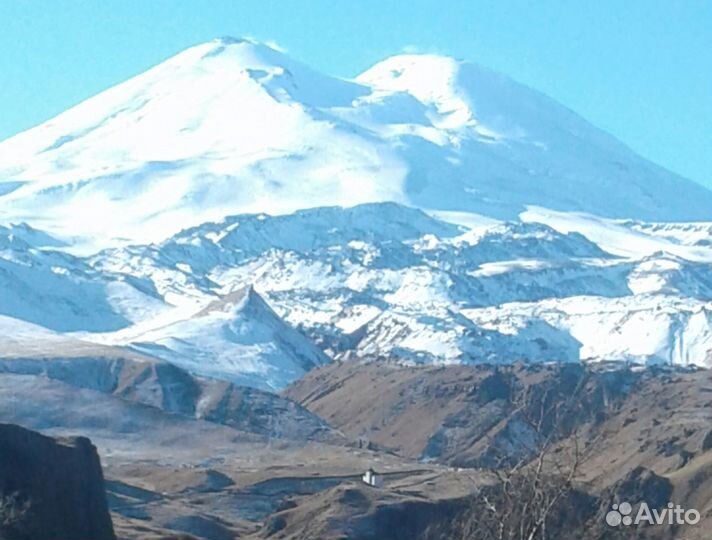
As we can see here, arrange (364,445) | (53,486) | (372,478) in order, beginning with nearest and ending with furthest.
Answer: (53,486), (372,478), (364,445)

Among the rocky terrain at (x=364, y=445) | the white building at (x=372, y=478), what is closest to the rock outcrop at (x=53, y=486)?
the rocky terrain at (x=364, y=445)

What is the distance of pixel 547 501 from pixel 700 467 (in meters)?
64.3

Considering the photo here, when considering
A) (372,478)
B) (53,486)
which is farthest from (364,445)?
(53,486)

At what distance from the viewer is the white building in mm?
105594

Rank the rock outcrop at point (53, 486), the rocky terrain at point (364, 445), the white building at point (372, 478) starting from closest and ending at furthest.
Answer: the rock outcrop at point (53, 486) → the rocky terrain at point (364, 445) → the white building at point (372, 478)

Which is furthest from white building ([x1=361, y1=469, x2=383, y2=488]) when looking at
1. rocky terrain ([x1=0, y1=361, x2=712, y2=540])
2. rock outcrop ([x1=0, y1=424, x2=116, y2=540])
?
rock outcrop ([x1=0, y1=424, x2=116, y2=540])

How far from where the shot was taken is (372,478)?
107750 mm

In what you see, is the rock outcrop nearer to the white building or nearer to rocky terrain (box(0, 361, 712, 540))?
rocky terrain (box(0, 361, 712, 540))

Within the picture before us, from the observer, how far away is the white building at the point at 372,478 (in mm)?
105594

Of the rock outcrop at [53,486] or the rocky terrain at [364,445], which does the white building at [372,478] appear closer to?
the rocky terrain at [364,445]

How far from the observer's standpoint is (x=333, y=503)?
87.2 m

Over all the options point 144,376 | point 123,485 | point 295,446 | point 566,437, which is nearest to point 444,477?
point 123,485

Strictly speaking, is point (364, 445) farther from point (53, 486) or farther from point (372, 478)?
point (53, 486)

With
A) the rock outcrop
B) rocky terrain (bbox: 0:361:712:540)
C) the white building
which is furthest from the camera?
the white building
